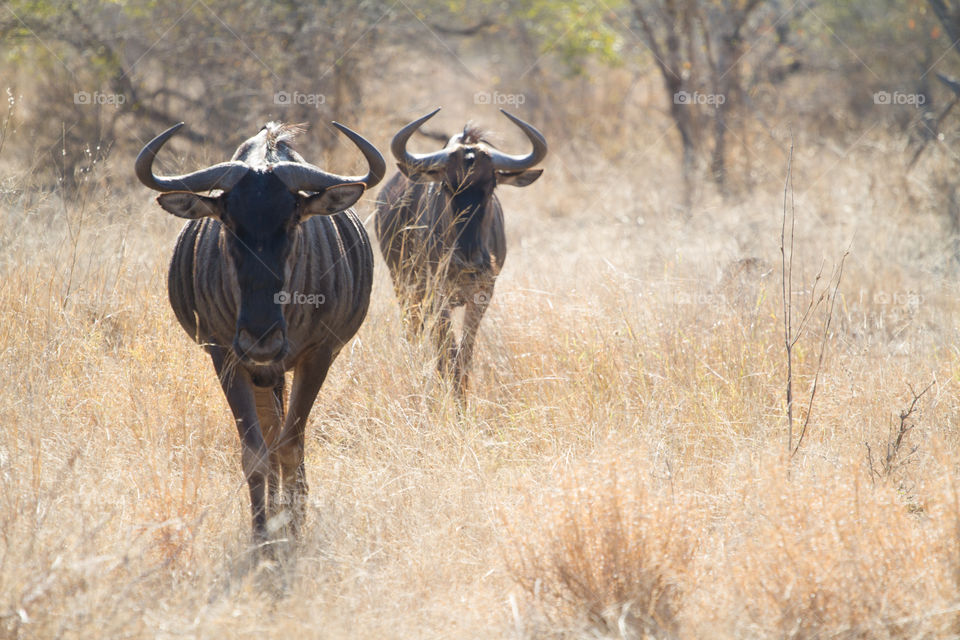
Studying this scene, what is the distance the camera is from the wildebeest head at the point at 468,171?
217 inches

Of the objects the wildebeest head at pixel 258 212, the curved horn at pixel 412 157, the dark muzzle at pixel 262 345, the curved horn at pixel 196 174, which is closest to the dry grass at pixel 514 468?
the dark muzzle at pixel 262 345

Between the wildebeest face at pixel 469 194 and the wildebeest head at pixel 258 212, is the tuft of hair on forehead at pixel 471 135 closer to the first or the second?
the wildebeest face at pixel 469 194

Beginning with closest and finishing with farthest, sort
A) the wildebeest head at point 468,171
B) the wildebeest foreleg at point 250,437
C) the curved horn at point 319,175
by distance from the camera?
the curved horn at point 319,175, the wildebeest foreleg at point 250,437, the wildebeest head at point 468,171

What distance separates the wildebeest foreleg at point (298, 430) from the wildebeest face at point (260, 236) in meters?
0.51

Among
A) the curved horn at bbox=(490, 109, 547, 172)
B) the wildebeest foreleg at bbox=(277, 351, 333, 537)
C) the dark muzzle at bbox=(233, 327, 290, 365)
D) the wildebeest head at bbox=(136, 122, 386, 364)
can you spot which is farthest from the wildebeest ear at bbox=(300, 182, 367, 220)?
the curved horn at bbox=(490, 109, 547, 172)

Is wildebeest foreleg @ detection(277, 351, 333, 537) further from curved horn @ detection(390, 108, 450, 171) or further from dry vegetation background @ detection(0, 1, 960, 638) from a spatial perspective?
curved horn @ detection(390, 108, 450, 171)

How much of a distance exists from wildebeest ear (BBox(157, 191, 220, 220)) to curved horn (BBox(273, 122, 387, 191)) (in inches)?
10.7

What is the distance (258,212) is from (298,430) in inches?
39.7

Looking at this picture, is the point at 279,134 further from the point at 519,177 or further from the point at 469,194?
the point at 519,177

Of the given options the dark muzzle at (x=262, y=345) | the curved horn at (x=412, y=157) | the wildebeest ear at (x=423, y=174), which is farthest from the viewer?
the wildebeest ear at (x=423, y=174)

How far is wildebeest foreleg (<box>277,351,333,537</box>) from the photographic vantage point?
4.00 metres

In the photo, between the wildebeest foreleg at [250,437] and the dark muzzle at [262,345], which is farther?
the wildebeest foreleg at [250,437]

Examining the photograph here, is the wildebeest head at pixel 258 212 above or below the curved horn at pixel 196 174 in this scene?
below

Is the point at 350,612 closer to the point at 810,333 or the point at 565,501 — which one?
the point at 565,501
